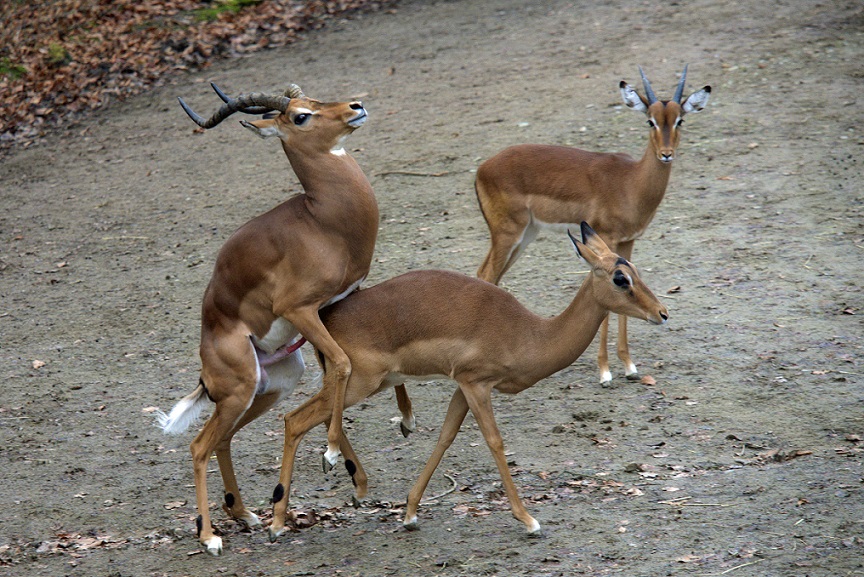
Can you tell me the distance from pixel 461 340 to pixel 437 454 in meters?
0.70

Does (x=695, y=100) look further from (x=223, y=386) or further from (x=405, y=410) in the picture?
(x=223, y=386)

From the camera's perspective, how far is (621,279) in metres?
6.00

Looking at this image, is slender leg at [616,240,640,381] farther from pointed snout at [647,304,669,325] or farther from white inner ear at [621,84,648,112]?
pointed snout at [647,304,669,325]

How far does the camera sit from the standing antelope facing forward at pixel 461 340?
6.08 meters

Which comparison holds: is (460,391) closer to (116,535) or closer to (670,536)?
(670,536)

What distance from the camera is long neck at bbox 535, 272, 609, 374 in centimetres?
617

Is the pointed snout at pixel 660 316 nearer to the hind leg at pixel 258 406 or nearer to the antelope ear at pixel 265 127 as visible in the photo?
the hind leg at pixel 258 406

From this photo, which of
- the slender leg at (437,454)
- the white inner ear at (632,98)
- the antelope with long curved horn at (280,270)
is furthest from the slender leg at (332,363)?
the white inner ear at (632,98)

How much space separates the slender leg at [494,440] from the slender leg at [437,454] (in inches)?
4.5

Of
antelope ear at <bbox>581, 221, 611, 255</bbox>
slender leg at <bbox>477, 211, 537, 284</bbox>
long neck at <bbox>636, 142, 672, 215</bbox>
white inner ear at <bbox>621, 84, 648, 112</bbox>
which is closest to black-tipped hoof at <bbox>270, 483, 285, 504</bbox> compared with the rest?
antelope ear at <bbox>581, 221, 611, 255</bbox>

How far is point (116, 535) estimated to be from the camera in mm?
6348

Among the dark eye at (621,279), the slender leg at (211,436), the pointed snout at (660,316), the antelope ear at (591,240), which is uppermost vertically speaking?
the antelope ear at (591,240)

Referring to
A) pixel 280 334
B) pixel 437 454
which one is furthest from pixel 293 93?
pixel 437 454

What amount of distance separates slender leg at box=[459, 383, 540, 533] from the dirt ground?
0.48ft
